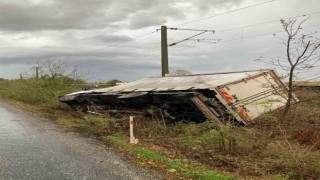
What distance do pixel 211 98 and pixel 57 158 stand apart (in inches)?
211

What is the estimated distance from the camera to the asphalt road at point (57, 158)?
23.6 ft

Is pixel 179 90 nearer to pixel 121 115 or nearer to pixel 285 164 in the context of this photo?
pixel 121 115

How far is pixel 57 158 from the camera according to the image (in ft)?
27.8

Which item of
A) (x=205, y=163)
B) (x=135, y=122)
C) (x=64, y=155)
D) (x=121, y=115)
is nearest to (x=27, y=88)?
(x=121, y=115)

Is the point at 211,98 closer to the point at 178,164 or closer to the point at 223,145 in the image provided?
the point at 223,145

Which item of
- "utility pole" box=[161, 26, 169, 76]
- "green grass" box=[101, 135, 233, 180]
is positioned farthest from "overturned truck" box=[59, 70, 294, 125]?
"utility pole" box=[161, 26, 169, 76]

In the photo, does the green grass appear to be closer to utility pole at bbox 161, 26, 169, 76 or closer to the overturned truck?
the overturned truck

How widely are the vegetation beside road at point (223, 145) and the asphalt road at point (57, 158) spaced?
0.54 meters

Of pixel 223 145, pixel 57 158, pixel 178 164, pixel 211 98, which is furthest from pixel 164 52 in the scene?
pixel 178 164

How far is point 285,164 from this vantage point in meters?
7.70

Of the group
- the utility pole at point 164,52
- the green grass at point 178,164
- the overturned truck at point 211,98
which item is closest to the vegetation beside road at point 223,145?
the green grass at point 178,164

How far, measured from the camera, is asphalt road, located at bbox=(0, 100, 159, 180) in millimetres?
7188

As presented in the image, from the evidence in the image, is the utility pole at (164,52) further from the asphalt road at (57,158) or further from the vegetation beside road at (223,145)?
the asphalt road at (57,158)

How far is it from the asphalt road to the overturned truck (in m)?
2.88
